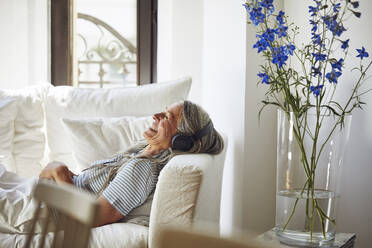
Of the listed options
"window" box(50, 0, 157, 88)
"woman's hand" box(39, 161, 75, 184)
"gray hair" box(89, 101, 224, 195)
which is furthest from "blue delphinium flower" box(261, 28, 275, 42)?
"window" box(50, 0, 157, 88)

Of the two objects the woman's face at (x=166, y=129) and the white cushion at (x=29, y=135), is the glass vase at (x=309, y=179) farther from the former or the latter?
the white cushion at (x=29, y=135)

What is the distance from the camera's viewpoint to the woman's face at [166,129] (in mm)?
2008

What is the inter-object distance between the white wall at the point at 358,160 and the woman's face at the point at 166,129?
27.7 inches

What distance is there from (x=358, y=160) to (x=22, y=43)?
223 cm

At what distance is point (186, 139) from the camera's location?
1.98 m

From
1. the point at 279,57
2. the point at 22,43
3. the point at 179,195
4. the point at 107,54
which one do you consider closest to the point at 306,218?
the point at 179,195

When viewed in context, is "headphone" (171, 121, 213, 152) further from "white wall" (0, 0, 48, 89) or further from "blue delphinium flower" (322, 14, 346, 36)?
"white wall" (0, 0, 48, 89)

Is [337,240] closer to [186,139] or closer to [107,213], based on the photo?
[186,139]

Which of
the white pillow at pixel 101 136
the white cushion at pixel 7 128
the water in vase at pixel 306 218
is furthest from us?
the white cushion at pixel 7 128

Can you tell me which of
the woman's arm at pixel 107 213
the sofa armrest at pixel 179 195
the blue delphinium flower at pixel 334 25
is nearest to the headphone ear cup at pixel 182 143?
the sofa armrest at pixel 179 195

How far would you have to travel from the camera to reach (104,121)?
2465 millimetres

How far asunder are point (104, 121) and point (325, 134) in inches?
42.2

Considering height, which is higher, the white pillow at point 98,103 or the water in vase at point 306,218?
the white pillow at point 98,103

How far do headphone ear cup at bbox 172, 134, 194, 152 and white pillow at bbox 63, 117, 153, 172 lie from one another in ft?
1.37
